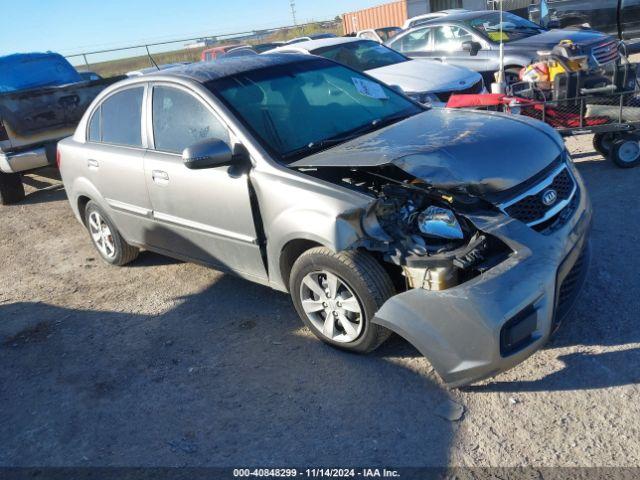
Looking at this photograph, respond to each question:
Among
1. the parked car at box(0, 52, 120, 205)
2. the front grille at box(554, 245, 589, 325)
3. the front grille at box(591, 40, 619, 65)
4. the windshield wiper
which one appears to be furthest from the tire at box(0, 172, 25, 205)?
the front grille at box(591, 40, 619, 65)

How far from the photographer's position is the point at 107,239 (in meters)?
5.54

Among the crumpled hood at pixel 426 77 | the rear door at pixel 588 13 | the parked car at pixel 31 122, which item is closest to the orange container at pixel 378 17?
the rear door at pixel 588 13

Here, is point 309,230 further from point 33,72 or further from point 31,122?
point 33,72

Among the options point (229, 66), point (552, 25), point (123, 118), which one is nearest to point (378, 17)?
point (552, 25)

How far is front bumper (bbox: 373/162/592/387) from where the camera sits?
8.88 ft

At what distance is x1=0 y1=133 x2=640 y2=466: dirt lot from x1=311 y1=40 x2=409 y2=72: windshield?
16.8 ft

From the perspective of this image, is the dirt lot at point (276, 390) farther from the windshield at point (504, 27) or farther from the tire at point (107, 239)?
the windshield at point (504, 27)

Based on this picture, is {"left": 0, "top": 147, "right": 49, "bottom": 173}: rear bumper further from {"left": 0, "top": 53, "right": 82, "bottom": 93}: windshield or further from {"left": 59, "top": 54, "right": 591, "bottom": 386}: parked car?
{"left": 59, "top": 54, "right": 591, "bottom": 386}: parked car

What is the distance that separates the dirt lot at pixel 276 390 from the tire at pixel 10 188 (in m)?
4.41

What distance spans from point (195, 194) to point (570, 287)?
8.18ft

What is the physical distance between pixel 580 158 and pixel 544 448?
505 centimetres

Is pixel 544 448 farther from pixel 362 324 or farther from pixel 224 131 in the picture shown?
pixel 224 131

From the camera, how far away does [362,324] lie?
3.33m

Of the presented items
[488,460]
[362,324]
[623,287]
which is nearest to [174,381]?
[362,324]
